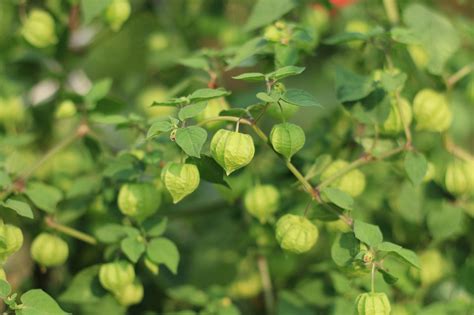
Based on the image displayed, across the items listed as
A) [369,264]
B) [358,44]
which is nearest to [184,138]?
[369,264]

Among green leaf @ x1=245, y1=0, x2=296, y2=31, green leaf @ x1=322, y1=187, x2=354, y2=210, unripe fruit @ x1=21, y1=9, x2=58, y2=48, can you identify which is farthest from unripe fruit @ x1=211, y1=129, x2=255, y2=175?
unripe fruit @ x1=21, y1=9, x2=58, y2=48

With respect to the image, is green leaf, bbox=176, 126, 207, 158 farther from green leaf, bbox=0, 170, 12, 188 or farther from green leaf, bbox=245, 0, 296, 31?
green leaf, bbox=245, 0, 296, 31

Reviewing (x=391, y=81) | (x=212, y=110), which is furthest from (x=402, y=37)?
(x=212, y=110)

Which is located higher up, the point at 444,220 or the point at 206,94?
the point at 206,94

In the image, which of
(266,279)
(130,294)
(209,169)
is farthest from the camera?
(266,279)

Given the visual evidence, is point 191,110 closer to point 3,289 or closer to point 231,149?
point 231,149

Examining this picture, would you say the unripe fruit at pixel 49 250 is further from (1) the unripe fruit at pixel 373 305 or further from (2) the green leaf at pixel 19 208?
(1) the unripe fruit at pixel 373 305
